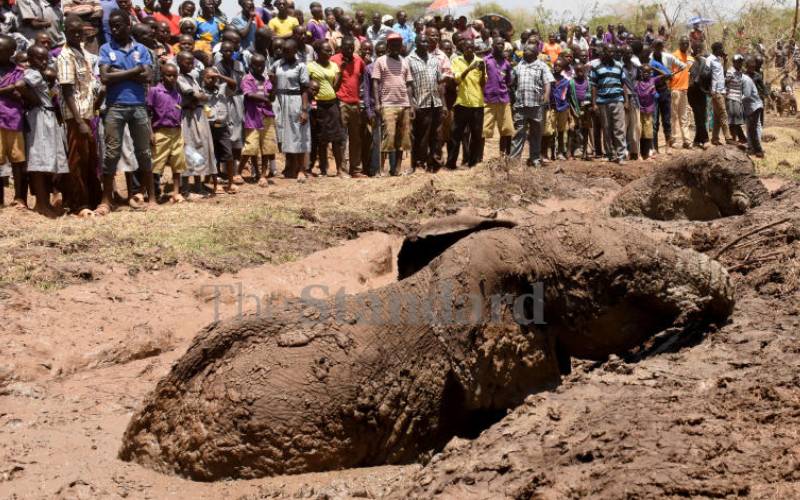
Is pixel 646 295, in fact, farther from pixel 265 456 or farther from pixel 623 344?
pixel 265 456

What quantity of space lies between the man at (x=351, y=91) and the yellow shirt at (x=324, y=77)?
263mm

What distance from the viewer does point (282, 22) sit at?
13445 mm

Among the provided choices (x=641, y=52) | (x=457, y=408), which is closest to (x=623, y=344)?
(x=457, y=408)

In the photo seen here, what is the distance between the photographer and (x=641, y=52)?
49.6 feet

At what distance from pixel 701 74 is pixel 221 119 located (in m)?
8.90

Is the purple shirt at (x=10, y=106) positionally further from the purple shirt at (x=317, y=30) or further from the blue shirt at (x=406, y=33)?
the blue shirt at (x=406, y=33)

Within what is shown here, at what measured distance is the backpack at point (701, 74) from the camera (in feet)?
51.3

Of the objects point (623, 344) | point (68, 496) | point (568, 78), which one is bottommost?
point (68, 496)

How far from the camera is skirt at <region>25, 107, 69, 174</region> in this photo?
8734 mm

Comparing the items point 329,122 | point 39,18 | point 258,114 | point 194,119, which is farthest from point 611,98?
point 39,18

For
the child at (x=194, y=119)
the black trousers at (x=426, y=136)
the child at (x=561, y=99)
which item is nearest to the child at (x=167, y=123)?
the child at (x=194, y=119)

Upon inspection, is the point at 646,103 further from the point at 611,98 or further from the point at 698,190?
the point at 698,190

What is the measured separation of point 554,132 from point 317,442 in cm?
1104

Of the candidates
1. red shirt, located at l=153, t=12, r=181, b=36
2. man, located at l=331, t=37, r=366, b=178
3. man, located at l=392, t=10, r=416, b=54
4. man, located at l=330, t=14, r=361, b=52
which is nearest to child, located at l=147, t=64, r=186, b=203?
red shirt, located at l=153, t=12, r=181, b=36
